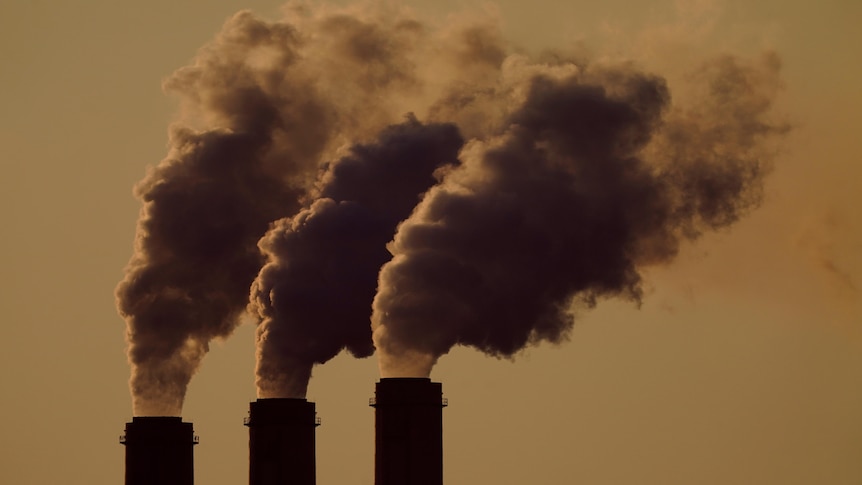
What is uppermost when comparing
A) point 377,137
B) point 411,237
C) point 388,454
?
point 377,137

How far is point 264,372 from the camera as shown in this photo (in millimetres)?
101000

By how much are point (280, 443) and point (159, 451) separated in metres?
4.37

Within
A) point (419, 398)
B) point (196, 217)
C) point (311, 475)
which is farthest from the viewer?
point (196, 217)

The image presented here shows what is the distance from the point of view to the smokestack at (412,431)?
8925cm

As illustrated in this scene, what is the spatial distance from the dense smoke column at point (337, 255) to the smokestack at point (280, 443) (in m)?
1.32

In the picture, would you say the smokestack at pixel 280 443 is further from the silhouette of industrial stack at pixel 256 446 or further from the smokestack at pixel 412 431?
the smokestack at pixel 412 431

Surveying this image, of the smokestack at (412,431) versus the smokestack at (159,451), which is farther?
the smokestack at (159,451)

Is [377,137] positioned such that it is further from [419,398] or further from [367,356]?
[419,398]

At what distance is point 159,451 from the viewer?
328 ft

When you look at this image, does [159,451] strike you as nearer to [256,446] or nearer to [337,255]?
[256,446]

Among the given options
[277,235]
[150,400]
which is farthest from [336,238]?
[150,400]

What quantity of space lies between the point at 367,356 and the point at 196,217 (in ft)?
34.5

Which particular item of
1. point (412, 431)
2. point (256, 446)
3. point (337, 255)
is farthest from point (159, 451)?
point (412, 431)

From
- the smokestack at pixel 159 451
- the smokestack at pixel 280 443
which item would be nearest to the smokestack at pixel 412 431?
the smokestack at pixel 280 443
